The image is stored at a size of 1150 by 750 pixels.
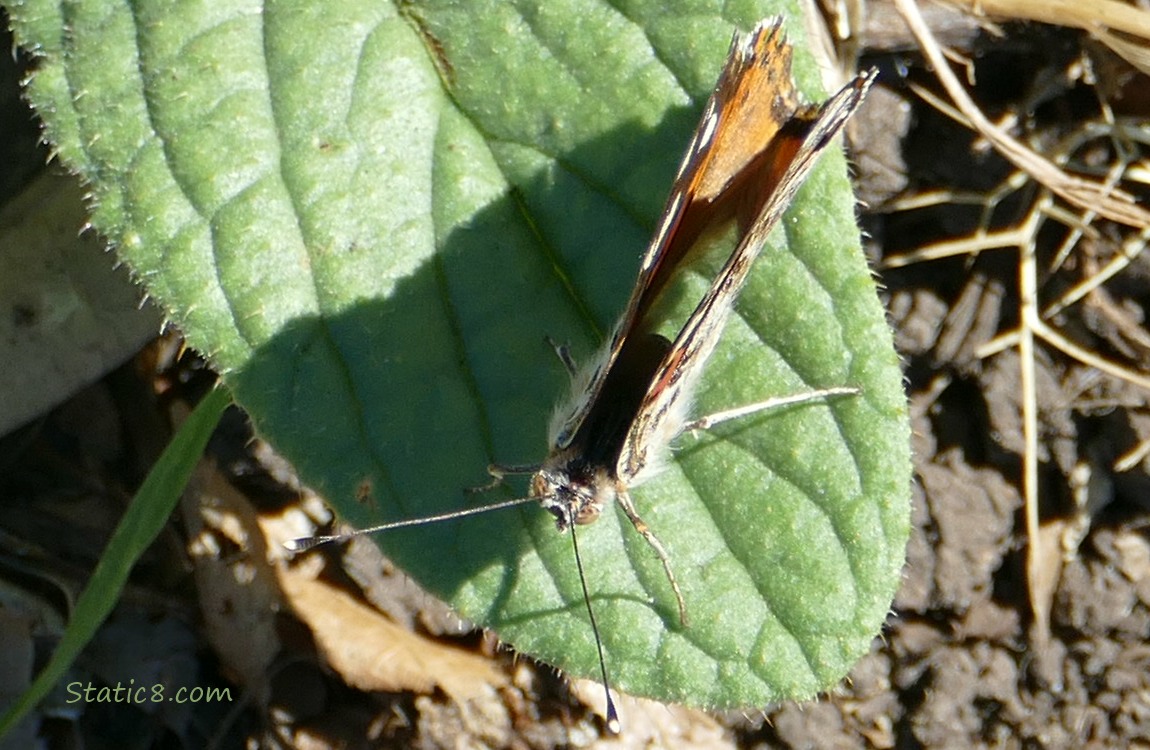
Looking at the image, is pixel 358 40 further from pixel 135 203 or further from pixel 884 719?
pixel 884 719

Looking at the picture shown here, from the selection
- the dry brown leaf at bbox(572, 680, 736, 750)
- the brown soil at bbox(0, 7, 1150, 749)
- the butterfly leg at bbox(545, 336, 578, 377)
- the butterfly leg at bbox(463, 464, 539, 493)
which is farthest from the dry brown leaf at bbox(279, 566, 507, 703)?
the butterfly leg at bbox(545, 336, 578, 377)

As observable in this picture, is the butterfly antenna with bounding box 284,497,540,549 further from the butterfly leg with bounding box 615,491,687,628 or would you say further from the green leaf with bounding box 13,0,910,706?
the butterfly leg with bounding box 615,491,687,628

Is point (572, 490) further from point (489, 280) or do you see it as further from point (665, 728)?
point (665, 728)

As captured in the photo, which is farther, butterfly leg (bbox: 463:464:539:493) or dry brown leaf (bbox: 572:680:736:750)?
dry brown leaf (bbox: 572:680:736:750)

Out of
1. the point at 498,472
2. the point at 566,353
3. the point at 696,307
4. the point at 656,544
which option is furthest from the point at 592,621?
the point at 696,307

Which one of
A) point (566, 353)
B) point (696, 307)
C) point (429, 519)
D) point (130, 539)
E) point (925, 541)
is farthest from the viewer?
point (925, 541)

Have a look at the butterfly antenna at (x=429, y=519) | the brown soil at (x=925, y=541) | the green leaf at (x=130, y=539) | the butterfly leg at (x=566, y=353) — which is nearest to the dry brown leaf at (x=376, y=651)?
the brown soil at (x=925, y=541)
